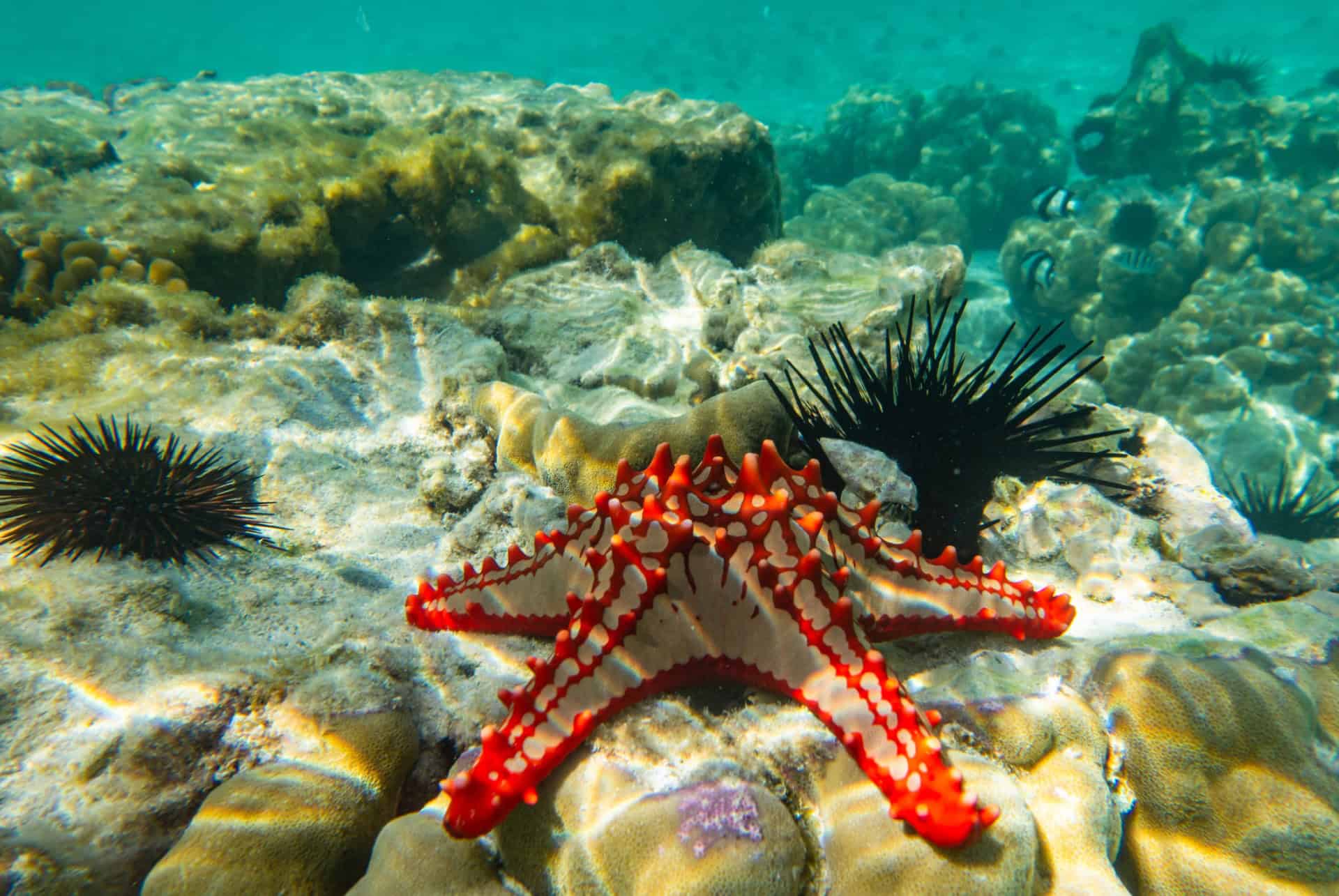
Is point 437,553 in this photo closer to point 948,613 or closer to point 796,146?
point 948,613

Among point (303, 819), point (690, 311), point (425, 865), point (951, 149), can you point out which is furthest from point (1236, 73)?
point (303, 819)

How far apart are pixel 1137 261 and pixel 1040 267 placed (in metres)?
2.15

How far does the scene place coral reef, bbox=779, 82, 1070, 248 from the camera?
18.0 meters

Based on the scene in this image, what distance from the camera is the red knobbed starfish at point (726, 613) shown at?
61.5 inches

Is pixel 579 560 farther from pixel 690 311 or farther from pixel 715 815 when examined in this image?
pixel 690 311

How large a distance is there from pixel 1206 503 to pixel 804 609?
394cm

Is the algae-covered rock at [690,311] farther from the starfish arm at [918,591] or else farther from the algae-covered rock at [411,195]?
the starfish arm at [918,591]

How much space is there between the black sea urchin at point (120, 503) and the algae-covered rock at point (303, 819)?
4.46ft

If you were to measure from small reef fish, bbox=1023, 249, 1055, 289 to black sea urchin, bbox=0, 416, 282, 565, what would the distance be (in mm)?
13863

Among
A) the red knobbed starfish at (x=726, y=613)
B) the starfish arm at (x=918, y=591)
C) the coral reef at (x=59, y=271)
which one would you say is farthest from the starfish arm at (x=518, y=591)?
the coral reef at (x=59, y=271)

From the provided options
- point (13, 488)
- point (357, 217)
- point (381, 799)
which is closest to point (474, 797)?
point (381, 799)

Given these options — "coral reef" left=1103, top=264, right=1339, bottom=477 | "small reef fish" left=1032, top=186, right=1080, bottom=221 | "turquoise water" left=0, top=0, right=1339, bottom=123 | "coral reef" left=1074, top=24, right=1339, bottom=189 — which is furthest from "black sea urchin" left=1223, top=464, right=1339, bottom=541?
"turquoise water" left=0, top=0, right=1339, bottom=123

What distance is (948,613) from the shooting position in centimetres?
203

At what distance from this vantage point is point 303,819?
1.70 metres
